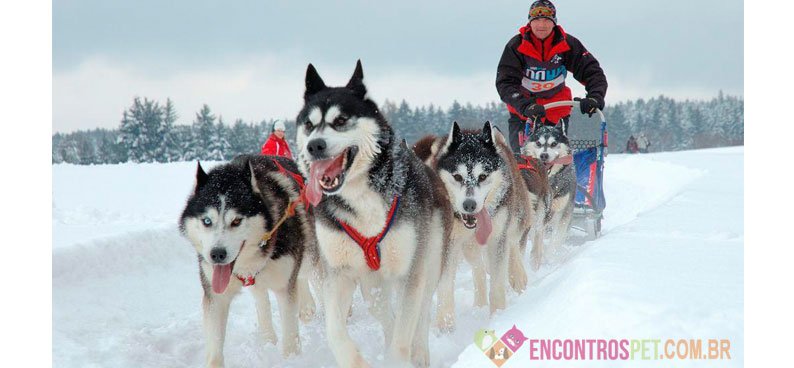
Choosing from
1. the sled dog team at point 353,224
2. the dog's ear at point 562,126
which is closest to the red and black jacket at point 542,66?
the dog's ear at point 562,126

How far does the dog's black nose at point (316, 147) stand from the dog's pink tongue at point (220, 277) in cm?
98

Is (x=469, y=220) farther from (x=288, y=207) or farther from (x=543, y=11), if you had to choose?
(x=543, y=11)

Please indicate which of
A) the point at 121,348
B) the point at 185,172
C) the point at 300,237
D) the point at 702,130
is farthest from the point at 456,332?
the point at 702,130

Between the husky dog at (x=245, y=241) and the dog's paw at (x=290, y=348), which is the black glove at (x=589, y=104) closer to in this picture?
the husky dog at (x=245, y=241)

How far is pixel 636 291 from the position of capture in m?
2.35

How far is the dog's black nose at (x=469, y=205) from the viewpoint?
3.50 m

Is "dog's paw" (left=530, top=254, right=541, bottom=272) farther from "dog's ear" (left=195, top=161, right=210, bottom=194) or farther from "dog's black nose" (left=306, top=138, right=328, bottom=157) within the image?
"dog's black nose" (left=306, top=138, right=328, bottom=157)

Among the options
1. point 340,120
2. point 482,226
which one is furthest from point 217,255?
point 482,226

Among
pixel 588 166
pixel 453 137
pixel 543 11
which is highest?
pixel 543 11

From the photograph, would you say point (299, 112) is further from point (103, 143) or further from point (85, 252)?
point (103, 143)

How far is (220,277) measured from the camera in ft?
10.3

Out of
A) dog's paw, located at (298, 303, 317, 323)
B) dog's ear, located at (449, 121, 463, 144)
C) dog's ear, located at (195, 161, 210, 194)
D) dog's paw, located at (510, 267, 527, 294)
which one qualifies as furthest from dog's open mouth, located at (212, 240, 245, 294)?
dog's paw, located at (510, 267, 527, 294)

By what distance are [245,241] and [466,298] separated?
2067 mm

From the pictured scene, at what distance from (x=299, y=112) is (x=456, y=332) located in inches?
69.8
